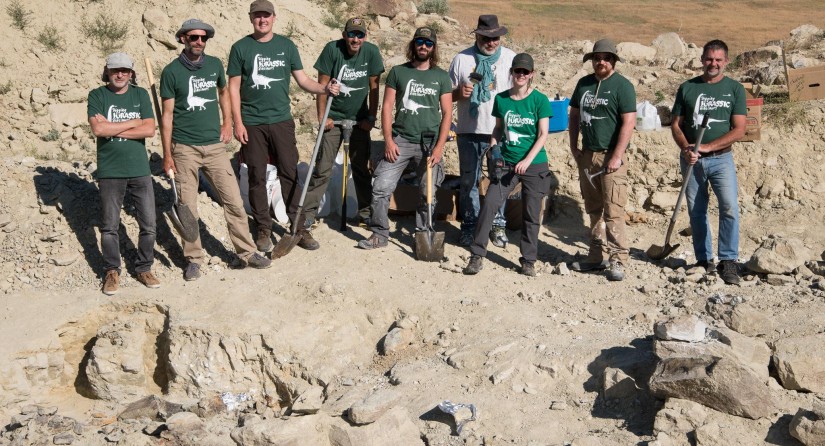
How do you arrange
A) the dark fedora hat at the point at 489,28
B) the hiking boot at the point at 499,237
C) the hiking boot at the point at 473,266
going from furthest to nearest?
the hiking boot at the point at 499,237
the dark fedora hat at the point at 489,28
the hiking boot at the point at 473,266

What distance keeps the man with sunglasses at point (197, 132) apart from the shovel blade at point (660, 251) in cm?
363

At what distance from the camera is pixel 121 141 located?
7.60 m

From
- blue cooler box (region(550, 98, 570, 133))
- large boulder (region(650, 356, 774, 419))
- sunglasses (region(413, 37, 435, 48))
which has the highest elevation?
sunglasses (region(413, 37, 435, 48))

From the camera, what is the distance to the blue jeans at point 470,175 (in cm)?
848

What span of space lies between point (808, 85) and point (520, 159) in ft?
14.7

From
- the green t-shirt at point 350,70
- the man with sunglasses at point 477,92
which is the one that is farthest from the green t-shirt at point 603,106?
the green t-shirt at point 350,70

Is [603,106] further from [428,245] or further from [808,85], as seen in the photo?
[808,85]

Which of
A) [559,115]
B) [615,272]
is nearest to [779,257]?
[615,272]

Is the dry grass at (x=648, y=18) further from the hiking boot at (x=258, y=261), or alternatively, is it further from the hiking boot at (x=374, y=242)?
the hiking boot at (x=258, y=261)

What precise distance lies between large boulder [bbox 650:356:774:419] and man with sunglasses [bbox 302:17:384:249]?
3921mm

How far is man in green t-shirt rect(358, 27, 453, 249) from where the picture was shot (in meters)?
8.12

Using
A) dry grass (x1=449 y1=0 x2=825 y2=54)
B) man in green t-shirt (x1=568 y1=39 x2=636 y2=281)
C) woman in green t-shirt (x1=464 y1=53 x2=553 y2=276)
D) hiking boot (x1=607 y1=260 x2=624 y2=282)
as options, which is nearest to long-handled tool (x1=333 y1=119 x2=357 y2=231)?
woman in green t-shirt (x1=464 y1=53 x2=553 y2=276)

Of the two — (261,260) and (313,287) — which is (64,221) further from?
(313,287)

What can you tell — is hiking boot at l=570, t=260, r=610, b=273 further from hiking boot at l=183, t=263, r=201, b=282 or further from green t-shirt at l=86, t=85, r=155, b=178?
green t-shirt at l=86, t=85, r=155, b=178
